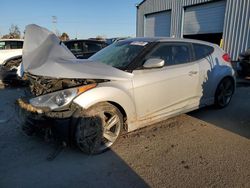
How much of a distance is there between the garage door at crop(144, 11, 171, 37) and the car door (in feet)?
46.1

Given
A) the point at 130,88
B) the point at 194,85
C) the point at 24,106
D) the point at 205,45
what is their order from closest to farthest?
the point at 24,106 → the point at 130,88 → the point at 194,85 → the point at 205,45

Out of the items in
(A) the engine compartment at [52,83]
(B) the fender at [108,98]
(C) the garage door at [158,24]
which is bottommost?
(B) the fender at [108,98]

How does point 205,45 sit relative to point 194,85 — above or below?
above

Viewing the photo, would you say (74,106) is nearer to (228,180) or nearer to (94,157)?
(94,157)

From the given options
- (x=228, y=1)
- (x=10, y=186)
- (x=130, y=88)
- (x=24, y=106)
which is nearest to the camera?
(x=10, y=186)

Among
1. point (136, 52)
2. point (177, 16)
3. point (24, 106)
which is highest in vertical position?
point (177, 16)

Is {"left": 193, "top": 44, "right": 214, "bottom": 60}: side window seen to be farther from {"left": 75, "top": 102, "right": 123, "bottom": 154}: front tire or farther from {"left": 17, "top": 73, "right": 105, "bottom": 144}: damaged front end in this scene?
{"left": 17, "top": 73, "right": 105, "bottom": 144}: damaged front end

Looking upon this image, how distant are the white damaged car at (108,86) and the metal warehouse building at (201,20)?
9.32 m

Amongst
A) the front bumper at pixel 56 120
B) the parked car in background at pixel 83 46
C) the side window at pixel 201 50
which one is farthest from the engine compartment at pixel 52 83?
the parked car in background at pixel 83 46

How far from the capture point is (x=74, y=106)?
3.17 m

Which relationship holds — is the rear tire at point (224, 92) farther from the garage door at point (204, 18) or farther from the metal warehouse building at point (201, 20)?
the garage door at point (204, 18)

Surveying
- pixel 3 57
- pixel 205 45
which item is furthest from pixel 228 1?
pixel 3 57

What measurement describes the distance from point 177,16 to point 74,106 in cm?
1537

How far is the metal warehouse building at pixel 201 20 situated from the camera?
12.7 m
